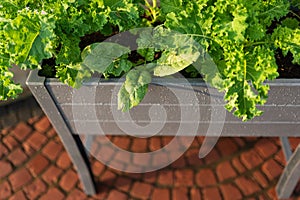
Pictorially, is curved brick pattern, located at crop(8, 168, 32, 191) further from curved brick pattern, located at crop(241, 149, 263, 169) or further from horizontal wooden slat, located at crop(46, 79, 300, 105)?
curved brick pattern, located at crop(241, 149, 263, 169)

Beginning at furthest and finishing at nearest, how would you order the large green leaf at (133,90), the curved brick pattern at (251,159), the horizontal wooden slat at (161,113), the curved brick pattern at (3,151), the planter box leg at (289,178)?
the curved brick pattern at (3,151)
the curved brick pattern at (251,159)
the planter box leg at (289,178)
the horizontal wooden slat at (161,113)
the large green leaf at (133,90)

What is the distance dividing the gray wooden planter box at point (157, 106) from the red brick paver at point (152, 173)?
486 mm

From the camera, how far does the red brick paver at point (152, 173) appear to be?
2.15 meters

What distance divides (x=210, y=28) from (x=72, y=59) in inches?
19.9

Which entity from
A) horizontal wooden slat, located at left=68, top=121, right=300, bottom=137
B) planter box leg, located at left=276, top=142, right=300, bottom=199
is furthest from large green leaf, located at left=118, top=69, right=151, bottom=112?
planter box leg, located at left=276, top=142, right=300, bottom=199

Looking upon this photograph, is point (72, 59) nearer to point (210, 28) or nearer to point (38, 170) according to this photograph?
point (210, 28)

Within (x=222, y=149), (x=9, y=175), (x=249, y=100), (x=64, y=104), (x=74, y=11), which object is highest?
(x=74, y=11)

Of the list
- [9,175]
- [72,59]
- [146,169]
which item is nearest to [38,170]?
[9,175]

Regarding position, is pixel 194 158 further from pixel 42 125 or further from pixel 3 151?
pixel 3 151

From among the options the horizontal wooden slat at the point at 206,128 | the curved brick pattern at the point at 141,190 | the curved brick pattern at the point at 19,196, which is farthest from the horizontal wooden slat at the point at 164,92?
the curved brick pattern at the point at 19,196

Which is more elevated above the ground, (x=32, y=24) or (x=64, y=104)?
(x=32, y=24)

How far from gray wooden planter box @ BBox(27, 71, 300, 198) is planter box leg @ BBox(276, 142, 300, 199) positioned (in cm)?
17

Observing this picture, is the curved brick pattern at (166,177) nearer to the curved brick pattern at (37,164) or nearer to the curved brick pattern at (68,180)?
the curved brick pattern at (68,180)

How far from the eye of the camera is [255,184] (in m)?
2.15
